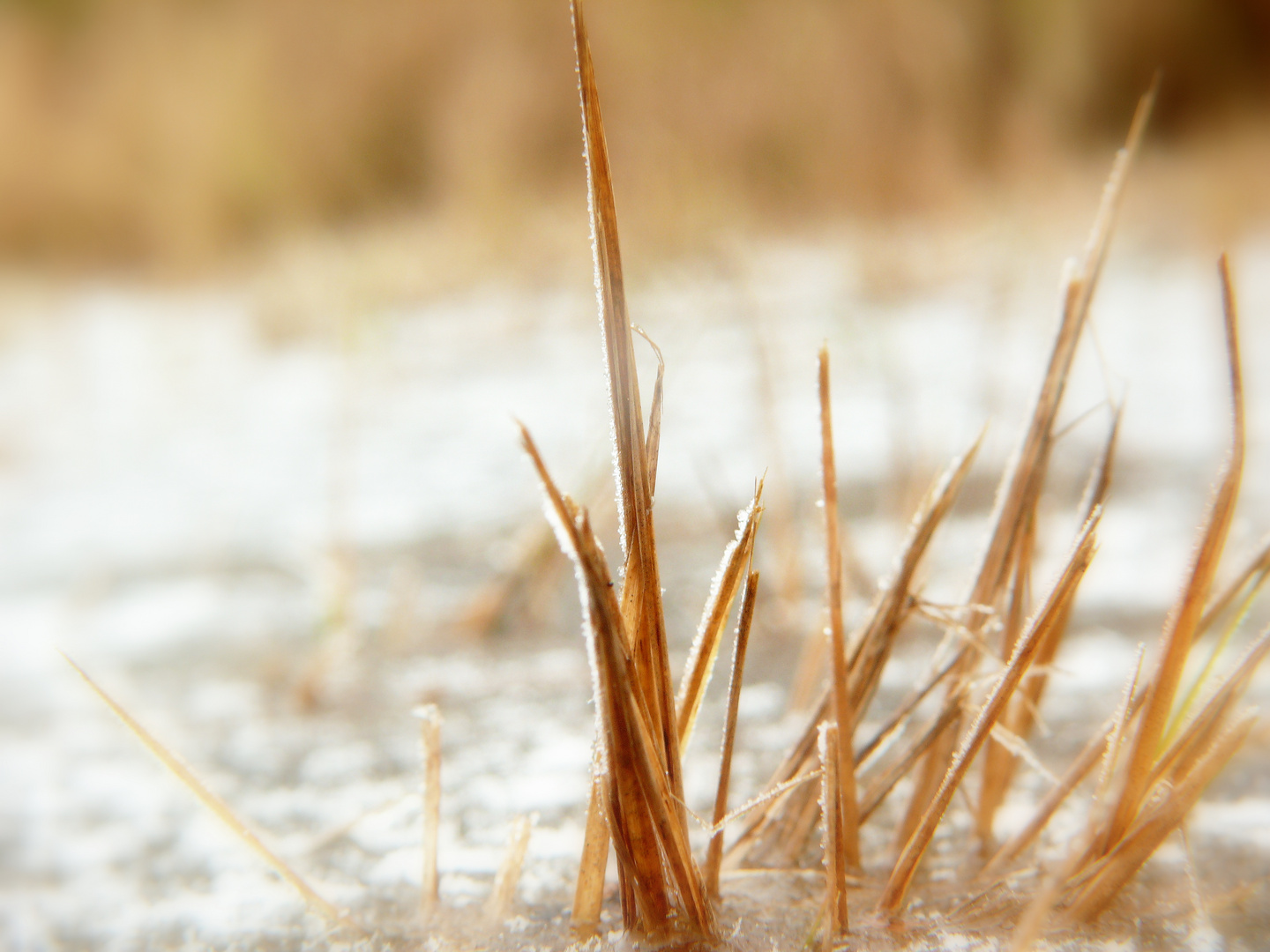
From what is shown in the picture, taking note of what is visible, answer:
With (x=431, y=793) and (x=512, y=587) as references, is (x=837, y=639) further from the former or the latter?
(x=512, y=587)

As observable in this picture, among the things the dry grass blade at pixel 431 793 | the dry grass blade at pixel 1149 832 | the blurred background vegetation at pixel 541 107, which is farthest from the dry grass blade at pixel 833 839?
the blurred background vegetation at pixel 541 107

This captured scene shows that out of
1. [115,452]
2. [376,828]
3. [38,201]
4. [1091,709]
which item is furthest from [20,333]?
[1091,709]

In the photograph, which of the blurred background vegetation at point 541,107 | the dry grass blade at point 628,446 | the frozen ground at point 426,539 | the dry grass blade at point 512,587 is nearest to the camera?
the dry grass blade at point 628,446

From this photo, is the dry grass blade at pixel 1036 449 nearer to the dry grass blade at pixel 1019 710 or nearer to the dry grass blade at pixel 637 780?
the dry grass blade at pixel 1019 710

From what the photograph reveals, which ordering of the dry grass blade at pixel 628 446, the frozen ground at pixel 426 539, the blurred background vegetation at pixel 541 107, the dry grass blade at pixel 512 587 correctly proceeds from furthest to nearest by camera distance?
the blurred background vegetation at pixel 541 107 → the dry grass blade at pixel 512 587 → the frozen ground at pixel 426 539 → the dry grass blade at pixel 628 446

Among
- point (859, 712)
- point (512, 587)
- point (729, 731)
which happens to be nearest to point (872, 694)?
point (859, 712)

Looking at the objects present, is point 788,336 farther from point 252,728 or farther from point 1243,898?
point 1243,898
